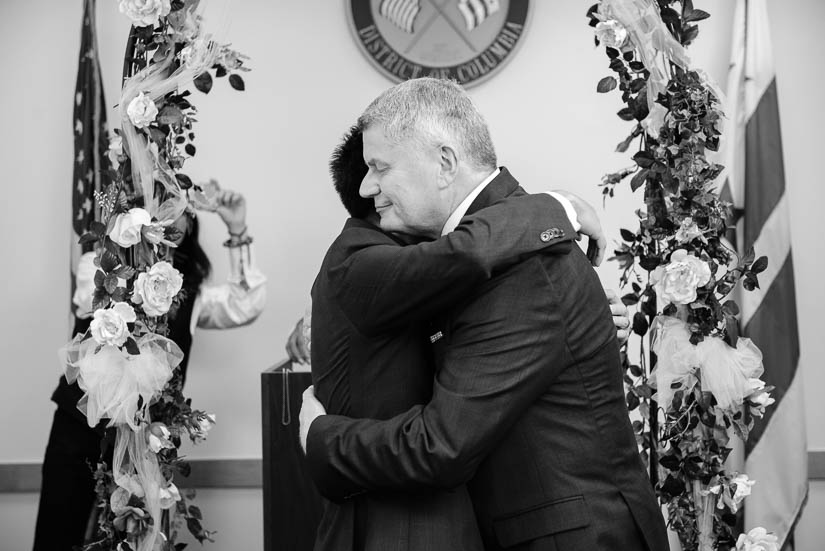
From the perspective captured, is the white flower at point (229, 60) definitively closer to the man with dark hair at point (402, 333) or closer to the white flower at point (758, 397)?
the man with dark hair at point (402, 333)

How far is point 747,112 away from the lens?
3.51m

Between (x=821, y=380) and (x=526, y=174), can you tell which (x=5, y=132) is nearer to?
(x=526, y=174)

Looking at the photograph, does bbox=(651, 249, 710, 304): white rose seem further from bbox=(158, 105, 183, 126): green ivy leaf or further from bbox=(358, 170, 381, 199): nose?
bbox=(158, 105, 183, 126): green ivy leaf

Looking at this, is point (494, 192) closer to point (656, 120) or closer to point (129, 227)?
point (656, 120)

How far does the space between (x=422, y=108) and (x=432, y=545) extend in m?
0.82

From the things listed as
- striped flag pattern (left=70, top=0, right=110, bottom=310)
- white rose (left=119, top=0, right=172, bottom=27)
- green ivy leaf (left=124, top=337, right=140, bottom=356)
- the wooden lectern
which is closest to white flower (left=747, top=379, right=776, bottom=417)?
the wooden lectern

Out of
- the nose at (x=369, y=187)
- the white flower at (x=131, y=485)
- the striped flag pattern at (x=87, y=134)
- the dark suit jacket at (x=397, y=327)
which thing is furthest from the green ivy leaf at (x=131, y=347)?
the striped flag pattern at (x=87, y=134)

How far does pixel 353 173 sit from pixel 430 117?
0.88ft

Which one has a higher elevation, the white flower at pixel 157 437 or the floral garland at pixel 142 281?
the floral garland at pixel 142 281

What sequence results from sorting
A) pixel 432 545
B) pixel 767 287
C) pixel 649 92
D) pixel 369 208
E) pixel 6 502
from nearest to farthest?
pixel 432 545 → pixel 369 208 → pixel 649 92 → pixel 767 287 → pixel 6 502

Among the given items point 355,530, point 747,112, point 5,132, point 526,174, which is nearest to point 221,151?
point 5,132

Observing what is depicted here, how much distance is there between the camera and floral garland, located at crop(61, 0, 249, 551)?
247 cm

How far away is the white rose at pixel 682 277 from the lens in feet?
8.03

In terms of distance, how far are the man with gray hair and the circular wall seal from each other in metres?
2.05
